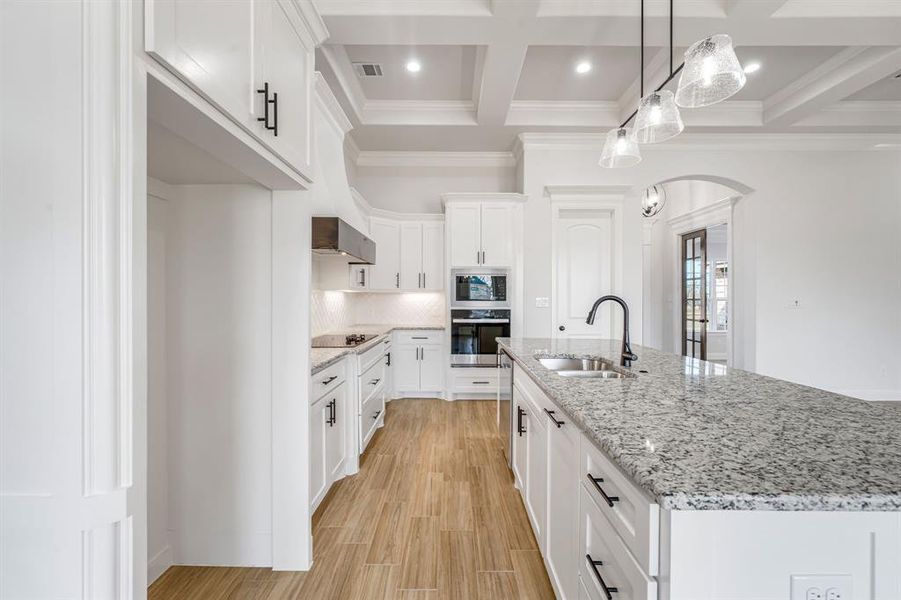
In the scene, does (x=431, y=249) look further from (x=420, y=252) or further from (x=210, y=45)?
(x=210, y=45)

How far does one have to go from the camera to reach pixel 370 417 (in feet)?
10.4

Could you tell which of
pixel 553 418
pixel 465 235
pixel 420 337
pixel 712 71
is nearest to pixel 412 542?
pixel 553 418

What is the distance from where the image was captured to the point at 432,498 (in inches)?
95.5

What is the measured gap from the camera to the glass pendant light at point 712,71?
1.63 metres

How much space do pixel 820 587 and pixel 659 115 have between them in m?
1.97

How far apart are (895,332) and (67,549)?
23.4 feet

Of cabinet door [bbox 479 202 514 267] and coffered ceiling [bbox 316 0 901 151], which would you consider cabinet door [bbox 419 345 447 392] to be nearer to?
cabinet door [bbox 479 202 514 267]

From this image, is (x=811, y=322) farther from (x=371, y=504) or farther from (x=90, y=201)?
(x=90, y=201)

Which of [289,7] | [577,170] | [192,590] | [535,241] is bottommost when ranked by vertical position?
[192,590]

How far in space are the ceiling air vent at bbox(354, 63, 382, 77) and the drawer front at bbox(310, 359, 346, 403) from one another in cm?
265

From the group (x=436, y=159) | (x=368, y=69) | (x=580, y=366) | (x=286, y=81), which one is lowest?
(x=580, y=366)

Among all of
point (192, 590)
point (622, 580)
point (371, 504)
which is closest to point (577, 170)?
point (371, 504)

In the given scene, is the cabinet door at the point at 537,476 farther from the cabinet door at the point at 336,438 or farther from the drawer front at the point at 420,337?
the drawer front at the point at 420,337

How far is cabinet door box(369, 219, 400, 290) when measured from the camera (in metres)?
4.85
